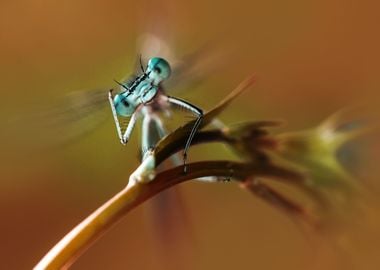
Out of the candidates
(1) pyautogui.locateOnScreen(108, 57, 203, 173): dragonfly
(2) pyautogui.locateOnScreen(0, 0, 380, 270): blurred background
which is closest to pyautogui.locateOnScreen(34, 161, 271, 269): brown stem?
(1) pyautogui.locateOnScreen(108, 57, 203, 173): dragonfly

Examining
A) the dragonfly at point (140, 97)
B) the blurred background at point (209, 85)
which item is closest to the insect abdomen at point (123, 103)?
the dragonfly at point (140, 97)

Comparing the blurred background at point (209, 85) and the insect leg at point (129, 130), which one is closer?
the insect leg at point (129, 130)

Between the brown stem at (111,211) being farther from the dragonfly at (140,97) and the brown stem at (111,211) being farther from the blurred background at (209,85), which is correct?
the blurred background at (209,85)

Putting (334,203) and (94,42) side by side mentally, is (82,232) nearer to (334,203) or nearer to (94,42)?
(334,203)

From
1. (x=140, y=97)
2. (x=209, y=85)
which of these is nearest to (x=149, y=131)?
(x=140, y=97)

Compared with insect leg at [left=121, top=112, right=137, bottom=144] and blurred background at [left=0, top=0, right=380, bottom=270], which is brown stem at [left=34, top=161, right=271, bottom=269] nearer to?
insect leg at [left=121, top=112, right=137, bottom=144]

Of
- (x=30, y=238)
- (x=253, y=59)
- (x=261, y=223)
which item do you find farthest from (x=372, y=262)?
(x=30, y=238)
